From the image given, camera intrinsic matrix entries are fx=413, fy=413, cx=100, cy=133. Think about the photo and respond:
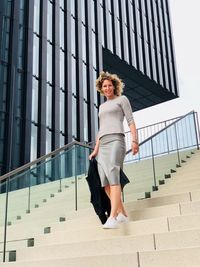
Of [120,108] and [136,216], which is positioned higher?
[120,108]

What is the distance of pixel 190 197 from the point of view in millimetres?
5102

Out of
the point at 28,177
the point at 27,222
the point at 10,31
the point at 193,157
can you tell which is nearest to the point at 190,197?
the point at 27,222

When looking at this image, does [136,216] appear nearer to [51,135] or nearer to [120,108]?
[120,108]

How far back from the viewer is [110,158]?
4.44 metres

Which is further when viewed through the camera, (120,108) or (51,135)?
(51,135)

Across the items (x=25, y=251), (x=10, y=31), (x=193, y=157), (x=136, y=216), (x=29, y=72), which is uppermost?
(x=10, y=31)

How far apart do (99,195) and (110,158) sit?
424 mm

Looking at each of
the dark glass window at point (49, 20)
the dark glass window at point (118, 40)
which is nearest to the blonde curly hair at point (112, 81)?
the dark glass window at point (49, 20)

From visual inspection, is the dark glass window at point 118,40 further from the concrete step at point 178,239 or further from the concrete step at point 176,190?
the concrete step at point 178,239

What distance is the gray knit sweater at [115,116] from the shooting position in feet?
15.0

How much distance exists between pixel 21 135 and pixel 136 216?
487 inches

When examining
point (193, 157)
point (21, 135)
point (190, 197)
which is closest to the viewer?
point (190, 197)

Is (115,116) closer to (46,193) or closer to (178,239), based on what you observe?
(178,239)

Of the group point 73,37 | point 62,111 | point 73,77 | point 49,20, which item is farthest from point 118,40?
point 62,111
